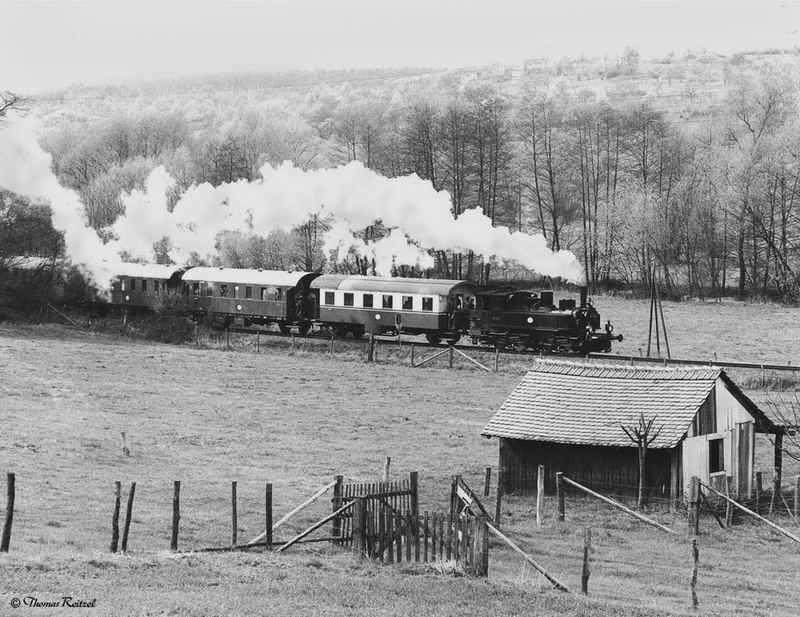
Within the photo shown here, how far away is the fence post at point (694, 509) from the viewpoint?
82.6ft

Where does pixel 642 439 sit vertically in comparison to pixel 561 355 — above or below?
below

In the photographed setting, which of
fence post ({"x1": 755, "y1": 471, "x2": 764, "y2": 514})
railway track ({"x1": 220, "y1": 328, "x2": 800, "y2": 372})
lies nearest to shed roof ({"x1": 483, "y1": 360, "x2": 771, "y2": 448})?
fence post ({"x1": 755, "y1": 471, "x2": 764, "y2": 514})

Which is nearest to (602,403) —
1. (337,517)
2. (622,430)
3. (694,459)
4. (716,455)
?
(622,430)

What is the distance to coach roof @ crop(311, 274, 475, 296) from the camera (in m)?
51.8

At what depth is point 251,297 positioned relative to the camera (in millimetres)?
59281

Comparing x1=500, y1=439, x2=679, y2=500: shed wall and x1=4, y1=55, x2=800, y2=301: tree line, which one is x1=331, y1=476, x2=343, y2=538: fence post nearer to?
x1=500, y1=439, x2=679, y2=500: shed wall

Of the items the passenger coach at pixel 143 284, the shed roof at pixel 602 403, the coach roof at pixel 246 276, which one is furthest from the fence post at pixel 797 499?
the passenger coach at pixel 143 284

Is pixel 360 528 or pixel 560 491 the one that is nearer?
pixel 360 528

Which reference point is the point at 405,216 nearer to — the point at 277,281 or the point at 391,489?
the point at 277,281

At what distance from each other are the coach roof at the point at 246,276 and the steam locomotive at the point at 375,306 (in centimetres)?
6

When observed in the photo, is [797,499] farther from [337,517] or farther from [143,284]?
[143,284]

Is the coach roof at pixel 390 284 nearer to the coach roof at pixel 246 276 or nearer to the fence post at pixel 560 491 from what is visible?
the coach roof at pixel 246 276

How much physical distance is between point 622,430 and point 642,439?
974 mm

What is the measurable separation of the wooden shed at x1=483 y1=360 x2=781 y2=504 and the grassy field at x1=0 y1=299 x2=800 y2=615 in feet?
3.84
